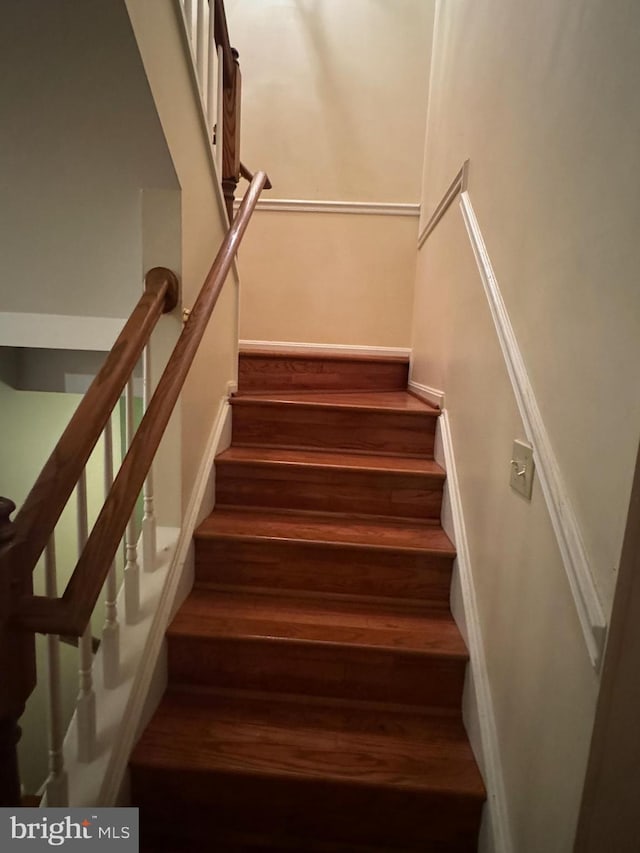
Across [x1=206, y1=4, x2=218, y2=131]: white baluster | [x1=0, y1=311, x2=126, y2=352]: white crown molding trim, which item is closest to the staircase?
[x1=0, y1=311, x2=126, y2=352]: white crown molding trim

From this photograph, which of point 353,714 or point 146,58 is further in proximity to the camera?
point 353,714

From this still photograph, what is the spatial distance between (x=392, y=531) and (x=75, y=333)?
1.35 m

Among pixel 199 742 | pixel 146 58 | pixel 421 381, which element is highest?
pixel 146 58

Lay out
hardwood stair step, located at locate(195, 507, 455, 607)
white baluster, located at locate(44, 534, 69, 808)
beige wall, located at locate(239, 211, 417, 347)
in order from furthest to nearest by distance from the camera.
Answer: beige wall, located at locate(239, 211, 417, 347)
hardwood stair step, located at locate(195, 507, 455, 607)
white baluster, located at locate(44, 534, 69, 808)

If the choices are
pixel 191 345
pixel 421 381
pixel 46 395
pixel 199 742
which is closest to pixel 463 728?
pixel 199 742

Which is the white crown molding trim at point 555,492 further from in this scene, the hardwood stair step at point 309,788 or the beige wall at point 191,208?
the beige wall at point 191,208

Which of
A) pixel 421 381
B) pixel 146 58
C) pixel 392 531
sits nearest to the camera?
pixel 146 58

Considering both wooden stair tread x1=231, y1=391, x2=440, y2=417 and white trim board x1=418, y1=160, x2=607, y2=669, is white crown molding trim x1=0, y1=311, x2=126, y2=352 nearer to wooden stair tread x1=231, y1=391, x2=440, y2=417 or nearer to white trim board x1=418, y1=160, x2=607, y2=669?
wooden stair tread x1=231, y1=391, x2=440, y2=417

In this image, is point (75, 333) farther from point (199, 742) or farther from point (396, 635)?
point (396, 635)

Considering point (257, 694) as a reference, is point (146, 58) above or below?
above

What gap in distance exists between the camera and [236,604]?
59.4 inches

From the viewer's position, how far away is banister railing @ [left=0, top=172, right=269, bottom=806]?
72 cm

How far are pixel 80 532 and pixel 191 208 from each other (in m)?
0.98

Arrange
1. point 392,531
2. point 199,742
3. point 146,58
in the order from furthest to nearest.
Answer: point 392,531
point 199,742
point 146,58
